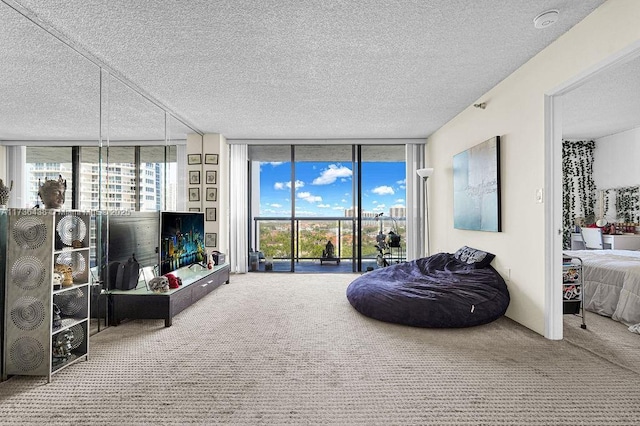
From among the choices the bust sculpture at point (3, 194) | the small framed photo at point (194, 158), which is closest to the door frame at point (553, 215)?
the bust sculpture at point (3, 194)

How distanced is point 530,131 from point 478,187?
104 cm

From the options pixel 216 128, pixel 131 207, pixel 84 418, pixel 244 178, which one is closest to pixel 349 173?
pixel 244 178

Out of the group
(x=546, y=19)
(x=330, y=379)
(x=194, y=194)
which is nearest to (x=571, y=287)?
(x=546, y=19)

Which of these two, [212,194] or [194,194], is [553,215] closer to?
[212,194]

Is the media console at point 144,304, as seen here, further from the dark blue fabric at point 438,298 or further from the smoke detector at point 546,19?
the smoke detector at point 546,19

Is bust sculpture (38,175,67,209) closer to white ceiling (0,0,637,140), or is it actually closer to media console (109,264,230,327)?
white ceiling (0,0,637,140)

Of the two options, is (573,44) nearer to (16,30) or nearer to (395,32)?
(395,32)

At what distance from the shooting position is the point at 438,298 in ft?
10.6

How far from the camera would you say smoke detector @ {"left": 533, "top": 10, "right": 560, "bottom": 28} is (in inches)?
91.2

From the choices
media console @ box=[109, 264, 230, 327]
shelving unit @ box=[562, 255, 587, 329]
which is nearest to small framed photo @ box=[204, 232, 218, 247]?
media console @ box=[109, 264, 230, 327]

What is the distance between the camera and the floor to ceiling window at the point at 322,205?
6.55 metres

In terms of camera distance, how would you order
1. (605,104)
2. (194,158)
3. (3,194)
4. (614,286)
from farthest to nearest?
(194,158) → (605,104) → (614,286) → (3,194)

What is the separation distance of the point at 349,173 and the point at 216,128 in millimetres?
3433

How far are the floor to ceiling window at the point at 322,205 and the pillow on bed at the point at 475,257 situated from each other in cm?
229
